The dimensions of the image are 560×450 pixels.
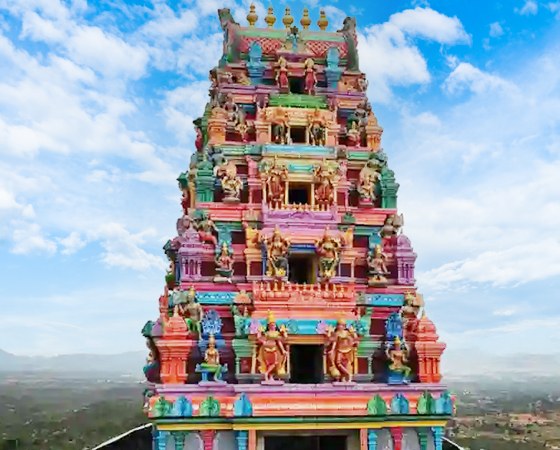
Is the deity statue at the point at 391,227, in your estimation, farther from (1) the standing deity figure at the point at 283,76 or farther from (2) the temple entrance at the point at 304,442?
(2) the temple entrance at the point at 304,442

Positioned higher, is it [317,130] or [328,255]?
[317,130]

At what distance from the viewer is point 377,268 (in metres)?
17.6

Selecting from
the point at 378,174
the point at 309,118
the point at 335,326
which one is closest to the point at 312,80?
the point at 309,118

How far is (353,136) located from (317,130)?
1.12 metres

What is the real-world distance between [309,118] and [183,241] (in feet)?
16.6

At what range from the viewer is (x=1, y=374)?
112125 mm

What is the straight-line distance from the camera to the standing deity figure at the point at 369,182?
18375 millimetres

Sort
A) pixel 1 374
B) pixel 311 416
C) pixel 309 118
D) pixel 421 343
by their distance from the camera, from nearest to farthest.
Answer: pixel 311 416
pixel 421 343
pixel 309 118
pixel 1 374

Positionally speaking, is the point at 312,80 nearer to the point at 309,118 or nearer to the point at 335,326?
the point at 309,118

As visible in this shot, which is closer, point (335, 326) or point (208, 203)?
point (335, 326)

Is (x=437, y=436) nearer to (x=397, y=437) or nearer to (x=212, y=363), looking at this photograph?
(x=397, y=437)

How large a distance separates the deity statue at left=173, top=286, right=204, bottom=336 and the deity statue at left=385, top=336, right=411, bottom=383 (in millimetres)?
4697

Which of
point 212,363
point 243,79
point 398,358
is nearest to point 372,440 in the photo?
point 398,358

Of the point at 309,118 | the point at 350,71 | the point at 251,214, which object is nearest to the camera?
the point at 251,214
